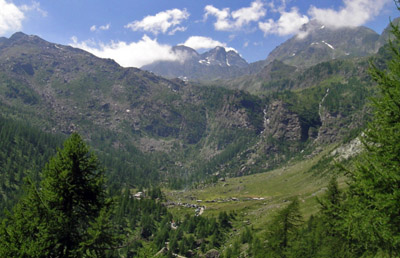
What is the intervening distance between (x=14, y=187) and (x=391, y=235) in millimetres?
218837

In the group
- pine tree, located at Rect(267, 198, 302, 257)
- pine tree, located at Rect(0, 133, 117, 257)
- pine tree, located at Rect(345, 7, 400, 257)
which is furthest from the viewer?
pine tree, located at Rect(267, 198, 302, 257)

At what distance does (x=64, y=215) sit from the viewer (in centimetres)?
1794

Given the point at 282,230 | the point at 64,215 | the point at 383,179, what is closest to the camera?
the point at 383,179

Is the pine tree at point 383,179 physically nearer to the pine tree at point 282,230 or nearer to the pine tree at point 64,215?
the pine tree at point 64,215

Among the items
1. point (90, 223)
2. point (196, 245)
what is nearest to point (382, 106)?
point (90, 223)

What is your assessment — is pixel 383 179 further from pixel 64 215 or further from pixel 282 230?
pixel 282 230

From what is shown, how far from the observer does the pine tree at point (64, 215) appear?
54.2 feet

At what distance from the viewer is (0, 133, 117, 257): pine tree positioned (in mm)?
16516

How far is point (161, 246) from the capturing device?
124188mm

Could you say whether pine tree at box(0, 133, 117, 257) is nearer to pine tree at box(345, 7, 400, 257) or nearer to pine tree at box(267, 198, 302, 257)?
pine tree at box(345, 7, 400, 257)

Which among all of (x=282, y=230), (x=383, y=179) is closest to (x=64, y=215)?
(x=383, y=179)

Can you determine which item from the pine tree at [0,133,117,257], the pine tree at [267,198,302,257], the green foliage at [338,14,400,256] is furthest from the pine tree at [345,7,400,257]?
the pine tree at [267,198,302,257]

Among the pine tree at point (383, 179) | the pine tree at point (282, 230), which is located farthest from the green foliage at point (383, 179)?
the pine tree at point (282, 230)

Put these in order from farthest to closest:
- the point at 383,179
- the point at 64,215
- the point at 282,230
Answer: the point at 282,230 → the point at 64,215 → the point at 383,179
